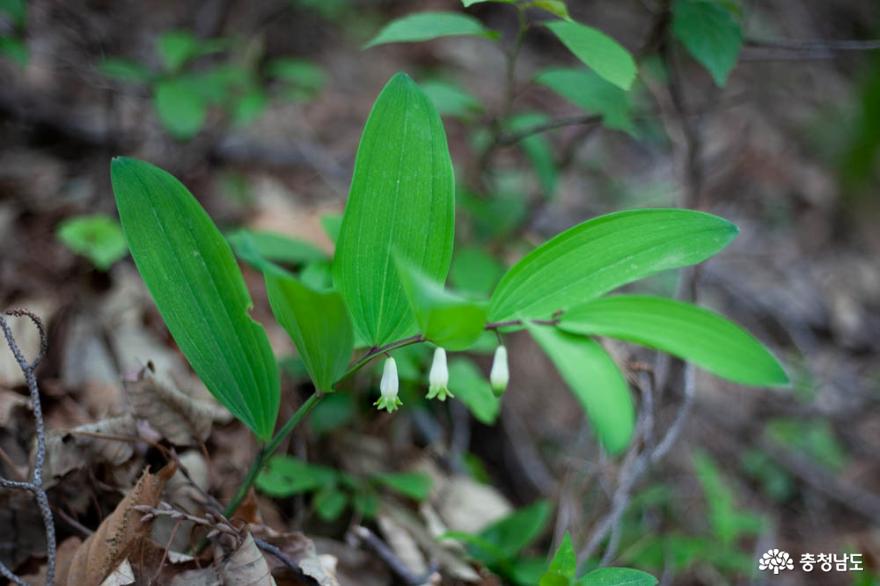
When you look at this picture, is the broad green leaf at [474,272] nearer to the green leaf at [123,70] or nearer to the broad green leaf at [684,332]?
the broad green leaf at [684,332]

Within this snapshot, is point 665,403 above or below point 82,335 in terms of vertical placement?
below

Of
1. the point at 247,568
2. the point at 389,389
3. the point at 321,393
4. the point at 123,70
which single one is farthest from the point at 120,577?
the point at 123,70

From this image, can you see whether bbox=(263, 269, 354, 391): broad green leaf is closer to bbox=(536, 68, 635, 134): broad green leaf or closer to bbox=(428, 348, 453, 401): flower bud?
bbox=(428, 348, 453, 401): flower bud

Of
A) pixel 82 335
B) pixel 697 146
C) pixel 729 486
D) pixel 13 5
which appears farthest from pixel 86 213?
pixel 729 486

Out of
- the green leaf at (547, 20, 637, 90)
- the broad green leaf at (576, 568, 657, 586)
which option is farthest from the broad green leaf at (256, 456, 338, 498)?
the green leaf at (547, 20, 637, 90)

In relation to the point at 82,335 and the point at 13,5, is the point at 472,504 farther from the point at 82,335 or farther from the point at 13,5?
the point at 13,5

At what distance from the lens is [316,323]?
0.90m

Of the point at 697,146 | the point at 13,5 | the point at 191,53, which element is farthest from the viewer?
the point at 191,53

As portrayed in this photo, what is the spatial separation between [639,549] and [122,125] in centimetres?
264

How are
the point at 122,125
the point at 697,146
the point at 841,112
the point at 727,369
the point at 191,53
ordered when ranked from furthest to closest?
the point at 841,112 → the point at 122,125 → the point at 191,53 → the point at 697,146 → the point at 727,369

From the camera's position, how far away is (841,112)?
4.30 m

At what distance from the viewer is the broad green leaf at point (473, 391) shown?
5.49 feet

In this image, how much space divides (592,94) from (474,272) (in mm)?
608

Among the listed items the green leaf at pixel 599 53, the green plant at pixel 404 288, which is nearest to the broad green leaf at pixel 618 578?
the green plant at pixel 404 288
